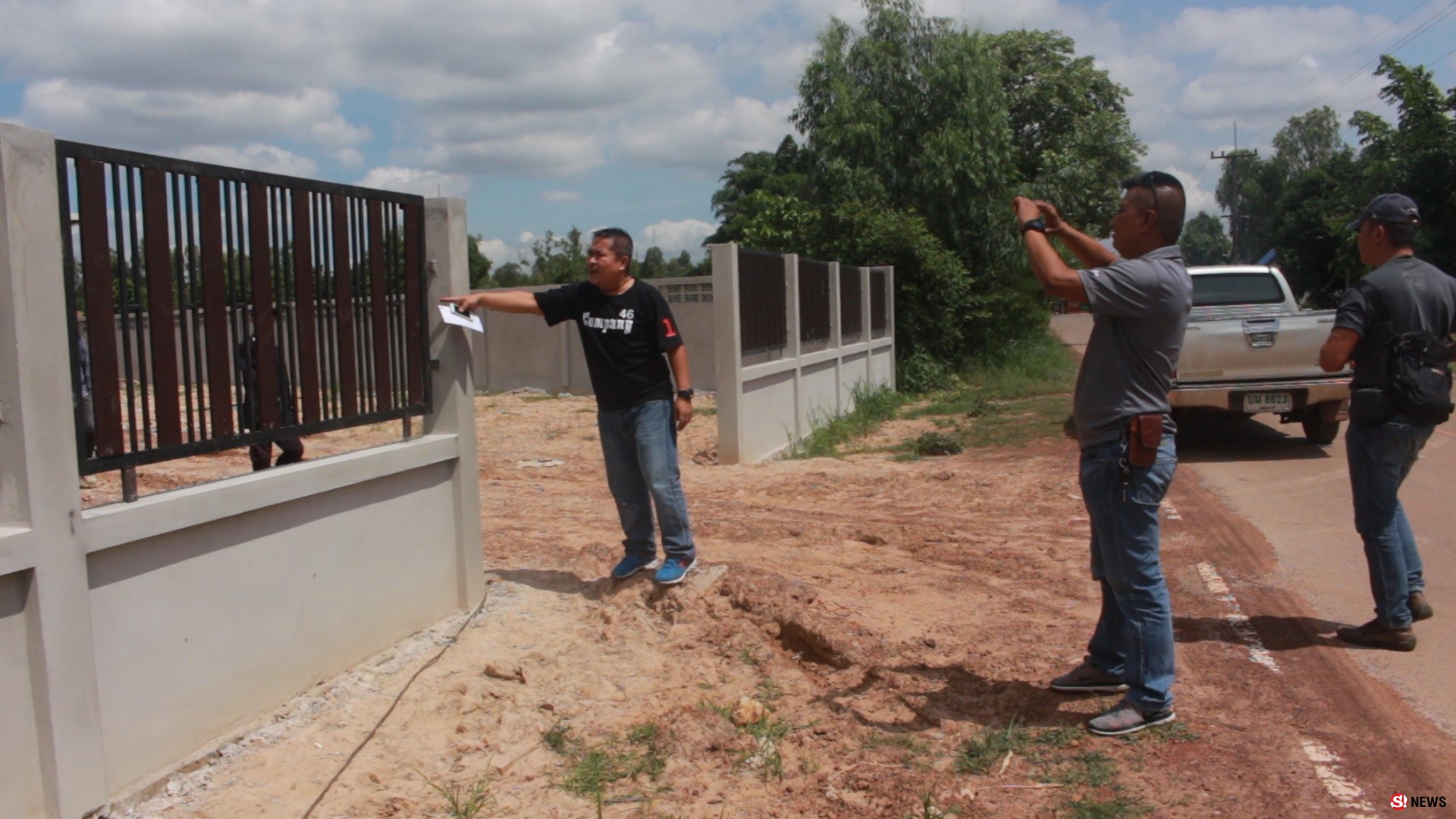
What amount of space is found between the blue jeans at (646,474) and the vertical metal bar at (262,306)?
177 cm

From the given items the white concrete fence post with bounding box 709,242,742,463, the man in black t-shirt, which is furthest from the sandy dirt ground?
the white concrete fence post with bounding box 709,242,742,463

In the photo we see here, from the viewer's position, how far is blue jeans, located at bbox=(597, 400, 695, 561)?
224 inches

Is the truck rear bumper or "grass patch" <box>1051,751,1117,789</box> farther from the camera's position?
the truck rear bumper

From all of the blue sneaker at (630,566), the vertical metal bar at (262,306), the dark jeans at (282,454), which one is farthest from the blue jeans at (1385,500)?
the dark jeans at (282,454)

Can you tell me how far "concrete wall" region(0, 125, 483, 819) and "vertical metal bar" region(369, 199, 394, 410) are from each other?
0.88ft

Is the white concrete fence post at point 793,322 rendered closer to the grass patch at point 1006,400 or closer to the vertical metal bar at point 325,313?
the grass patch at point 1006,400

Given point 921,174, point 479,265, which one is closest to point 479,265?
point 479,265

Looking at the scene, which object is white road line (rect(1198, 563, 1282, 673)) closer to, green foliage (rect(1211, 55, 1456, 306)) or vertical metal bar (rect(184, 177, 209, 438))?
vertical metal bar (rect(184, 177, 209, 438))

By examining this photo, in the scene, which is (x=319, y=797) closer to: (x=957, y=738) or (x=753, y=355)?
(x=957, y=738)

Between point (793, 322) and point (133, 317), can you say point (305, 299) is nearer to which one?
point (133, 317)

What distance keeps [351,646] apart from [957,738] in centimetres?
249

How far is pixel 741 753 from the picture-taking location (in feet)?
13.4

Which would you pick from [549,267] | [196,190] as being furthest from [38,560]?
[549,267]

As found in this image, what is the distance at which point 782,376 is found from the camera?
12.6 meters
